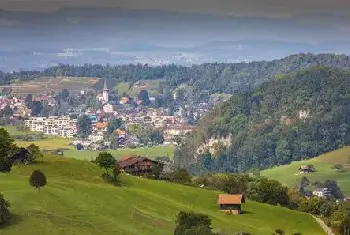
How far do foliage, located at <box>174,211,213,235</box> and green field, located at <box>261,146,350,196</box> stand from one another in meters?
69.6

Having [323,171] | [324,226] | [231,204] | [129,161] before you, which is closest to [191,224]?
[231,204]

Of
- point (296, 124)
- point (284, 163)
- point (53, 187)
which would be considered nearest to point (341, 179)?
point (284, 163)

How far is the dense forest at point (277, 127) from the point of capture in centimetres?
16275

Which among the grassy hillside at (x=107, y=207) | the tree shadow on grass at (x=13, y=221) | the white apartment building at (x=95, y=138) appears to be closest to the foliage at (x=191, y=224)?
the grassy hillside at (x=107, y=207)

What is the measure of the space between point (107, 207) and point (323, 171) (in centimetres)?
8628

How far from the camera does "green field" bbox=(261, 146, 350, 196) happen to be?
123 m

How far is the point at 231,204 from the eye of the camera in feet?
198

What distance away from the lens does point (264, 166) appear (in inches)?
6220

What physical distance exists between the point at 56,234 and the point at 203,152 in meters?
137

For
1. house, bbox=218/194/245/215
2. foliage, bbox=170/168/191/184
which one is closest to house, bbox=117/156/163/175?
foliage, bbox=170/168/191/184

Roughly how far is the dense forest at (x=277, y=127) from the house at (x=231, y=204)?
9329 centimetres

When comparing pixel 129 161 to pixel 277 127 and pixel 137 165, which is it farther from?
pixel 277 127

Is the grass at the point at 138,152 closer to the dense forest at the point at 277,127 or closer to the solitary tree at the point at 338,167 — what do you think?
the dense forest at the point at 277,127

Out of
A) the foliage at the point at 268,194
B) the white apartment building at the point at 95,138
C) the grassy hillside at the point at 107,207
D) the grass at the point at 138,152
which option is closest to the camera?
the grassy hillside at the point at 107,207
